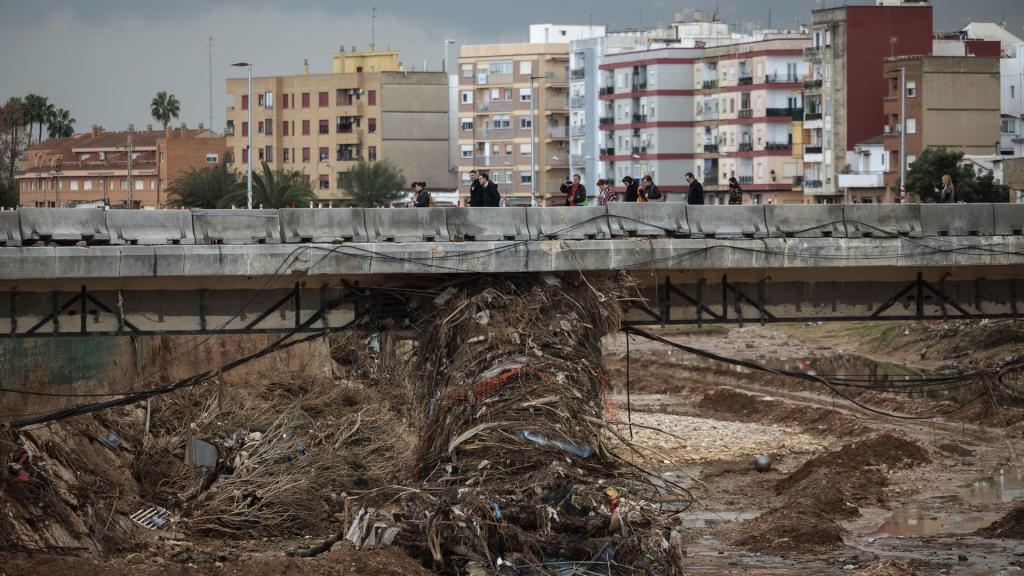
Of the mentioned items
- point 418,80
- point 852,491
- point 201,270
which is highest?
point 418,80

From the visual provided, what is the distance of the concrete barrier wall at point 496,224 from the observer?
23453 mm

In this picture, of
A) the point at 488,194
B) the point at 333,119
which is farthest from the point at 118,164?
the point at 488,194

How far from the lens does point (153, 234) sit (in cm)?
2364

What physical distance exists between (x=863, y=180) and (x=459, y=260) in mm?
57111

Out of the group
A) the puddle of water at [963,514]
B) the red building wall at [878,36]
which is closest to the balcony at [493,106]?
the red building wall at [878,36]

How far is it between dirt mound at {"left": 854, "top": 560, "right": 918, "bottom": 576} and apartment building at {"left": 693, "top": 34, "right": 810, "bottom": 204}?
6622 cm

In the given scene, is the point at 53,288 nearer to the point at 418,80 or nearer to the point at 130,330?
the point at 130,330

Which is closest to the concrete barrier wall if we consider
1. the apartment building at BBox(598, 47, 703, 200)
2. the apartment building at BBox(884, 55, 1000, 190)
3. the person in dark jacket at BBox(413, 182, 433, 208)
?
the person in dark jacket at BBox(413, 182, 433, 208)

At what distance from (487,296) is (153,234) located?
5.04 m

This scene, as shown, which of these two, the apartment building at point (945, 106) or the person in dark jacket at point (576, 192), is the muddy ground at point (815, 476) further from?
the apartment building at point (945, 106)

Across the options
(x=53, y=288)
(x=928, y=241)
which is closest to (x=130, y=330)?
(x=53, y=288)

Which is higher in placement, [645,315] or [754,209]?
[754,209]

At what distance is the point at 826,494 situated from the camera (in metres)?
32.1

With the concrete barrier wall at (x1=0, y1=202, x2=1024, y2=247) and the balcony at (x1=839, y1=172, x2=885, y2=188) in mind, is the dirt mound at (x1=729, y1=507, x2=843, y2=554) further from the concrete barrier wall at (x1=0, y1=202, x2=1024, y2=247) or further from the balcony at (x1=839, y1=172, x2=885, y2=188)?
the balcony at (x1=839, y1=172, x2=885, y2=188)
